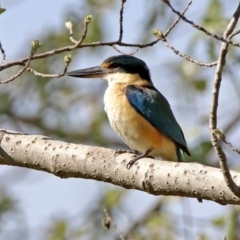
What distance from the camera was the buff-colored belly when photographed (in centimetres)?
453

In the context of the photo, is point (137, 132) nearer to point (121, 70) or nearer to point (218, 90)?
point (121, 70)

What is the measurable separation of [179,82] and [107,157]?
3708mm

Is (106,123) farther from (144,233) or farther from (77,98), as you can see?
(144,233)

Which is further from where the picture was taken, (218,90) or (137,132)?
(137,132)

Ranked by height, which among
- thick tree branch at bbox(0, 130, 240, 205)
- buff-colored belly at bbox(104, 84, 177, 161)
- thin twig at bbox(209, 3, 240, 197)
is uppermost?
thin twig at bbox(209, 3, 240, 197)

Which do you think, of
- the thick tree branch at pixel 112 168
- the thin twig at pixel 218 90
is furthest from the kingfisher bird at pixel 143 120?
the thin twig at pixel 218 90

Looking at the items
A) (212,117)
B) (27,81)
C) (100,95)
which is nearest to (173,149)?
(212,117)

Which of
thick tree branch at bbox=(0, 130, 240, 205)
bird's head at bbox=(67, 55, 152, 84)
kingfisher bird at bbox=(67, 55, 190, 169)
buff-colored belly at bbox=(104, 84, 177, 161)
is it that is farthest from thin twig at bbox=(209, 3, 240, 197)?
bird's head at bbox=(67, 55, 152, 84)

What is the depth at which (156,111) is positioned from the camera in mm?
4750

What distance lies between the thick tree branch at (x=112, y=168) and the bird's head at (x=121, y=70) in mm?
1626

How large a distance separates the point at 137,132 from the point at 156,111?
0.29m

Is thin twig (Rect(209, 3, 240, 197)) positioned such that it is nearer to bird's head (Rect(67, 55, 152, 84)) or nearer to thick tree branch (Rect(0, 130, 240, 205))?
thick tree branch (Rect(0, 130, 240, 205))

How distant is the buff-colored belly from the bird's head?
50 centimetres

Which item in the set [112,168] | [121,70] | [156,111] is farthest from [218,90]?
[121,70]
